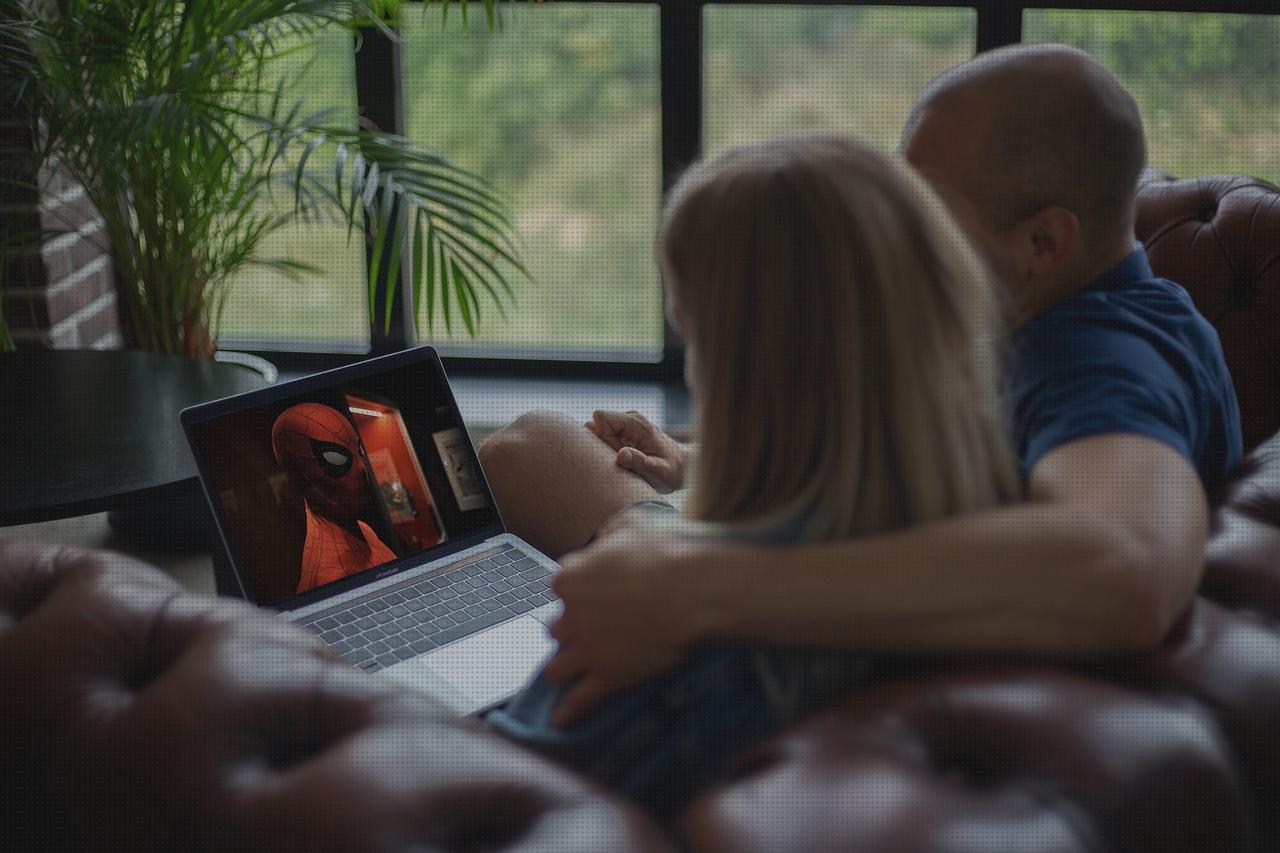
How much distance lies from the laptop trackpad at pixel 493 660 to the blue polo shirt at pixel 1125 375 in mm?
506

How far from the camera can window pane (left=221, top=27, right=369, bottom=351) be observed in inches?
113

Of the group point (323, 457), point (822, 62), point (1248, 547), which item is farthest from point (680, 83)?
point (1248, 547)

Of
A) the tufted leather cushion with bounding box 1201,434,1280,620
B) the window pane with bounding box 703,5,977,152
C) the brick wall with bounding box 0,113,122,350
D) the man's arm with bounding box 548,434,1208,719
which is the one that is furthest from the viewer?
the window pane with bounding box 703,5,977,152

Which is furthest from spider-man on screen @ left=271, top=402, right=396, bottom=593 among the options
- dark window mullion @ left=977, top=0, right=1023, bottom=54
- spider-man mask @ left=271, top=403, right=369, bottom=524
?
dark window mullion @ left=977, top=0, right=1023, bottom=54

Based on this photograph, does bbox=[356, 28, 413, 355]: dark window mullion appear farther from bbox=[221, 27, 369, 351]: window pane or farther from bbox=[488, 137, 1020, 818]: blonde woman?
bbox=[488, 137, 1020, 818]: blonde woman

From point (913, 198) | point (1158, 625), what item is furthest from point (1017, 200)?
point (1158, 625)

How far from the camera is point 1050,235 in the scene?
105cm

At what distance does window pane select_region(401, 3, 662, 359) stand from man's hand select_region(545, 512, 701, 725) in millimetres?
2191

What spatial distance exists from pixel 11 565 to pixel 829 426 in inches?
24.8

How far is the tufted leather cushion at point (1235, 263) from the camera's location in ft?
4.66

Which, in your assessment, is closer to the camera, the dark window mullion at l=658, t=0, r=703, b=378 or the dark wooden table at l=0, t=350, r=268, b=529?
the dark wooden table at l=0, t=350, r=268, b=529

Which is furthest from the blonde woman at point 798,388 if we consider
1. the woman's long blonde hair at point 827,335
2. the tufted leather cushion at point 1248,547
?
the tufted leather cushion at point 1248,547

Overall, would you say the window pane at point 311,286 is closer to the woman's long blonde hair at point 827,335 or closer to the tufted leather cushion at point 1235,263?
the tufted leather cushion at point 1235,263

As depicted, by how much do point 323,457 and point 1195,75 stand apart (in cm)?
227
